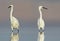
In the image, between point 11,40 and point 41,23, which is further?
point 41,23

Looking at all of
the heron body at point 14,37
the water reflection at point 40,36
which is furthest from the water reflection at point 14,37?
the water reflection at point 40,36

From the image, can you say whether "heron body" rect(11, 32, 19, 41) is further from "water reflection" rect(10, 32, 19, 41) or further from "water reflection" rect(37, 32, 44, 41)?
"water reflection" rect(37, 32, 44, 41)

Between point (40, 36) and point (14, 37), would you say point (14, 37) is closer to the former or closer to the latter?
point (14, 37)

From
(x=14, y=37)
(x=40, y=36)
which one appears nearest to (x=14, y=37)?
(x=14, y=37)

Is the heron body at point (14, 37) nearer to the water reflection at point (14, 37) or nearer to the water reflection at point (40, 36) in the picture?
the water reflection at point (14, 37)

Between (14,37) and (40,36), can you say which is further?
(40,36)

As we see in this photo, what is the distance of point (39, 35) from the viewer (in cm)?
2177

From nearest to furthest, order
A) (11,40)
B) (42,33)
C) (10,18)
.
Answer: (11,40) < (42,33) < (10,18)

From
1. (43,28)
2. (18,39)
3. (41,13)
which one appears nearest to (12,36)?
(18,39)

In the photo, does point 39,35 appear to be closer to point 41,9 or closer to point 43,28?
point 43,28

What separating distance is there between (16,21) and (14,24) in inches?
7.2

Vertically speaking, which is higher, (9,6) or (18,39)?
(9,6)

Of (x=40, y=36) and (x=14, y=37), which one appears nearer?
(x=14, y=37)

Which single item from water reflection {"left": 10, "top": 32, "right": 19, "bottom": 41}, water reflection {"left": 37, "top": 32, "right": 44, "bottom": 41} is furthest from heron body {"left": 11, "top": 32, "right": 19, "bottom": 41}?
water reflection {"left": 37, "top": 32, "right": 44, "bottom": 41}
